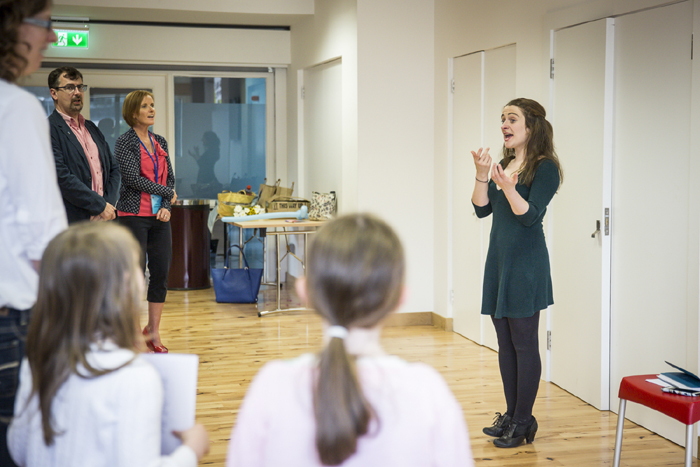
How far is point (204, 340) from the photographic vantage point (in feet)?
16.2

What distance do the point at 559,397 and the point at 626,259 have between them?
86 cm

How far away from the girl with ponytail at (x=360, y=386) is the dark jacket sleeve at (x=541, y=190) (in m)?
1.85

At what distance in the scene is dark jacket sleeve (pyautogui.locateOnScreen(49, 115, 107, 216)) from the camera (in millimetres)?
3250

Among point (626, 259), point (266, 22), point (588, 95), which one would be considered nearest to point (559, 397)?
point (626, 259)

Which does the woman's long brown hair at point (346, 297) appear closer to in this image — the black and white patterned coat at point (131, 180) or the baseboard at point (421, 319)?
the black and white patterned coat at point (131, 180)

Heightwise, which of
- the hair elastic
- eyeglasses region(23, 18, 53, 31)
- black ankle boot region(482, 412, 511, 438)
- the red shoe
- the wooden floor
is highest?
eyeglasses region(23, 18, 53, 31)

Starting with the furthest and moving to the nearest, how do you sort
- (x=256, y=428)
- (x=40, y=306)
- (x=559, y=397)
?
(x=559, y=397) < (x=40, y=306) < (x=256, y=428)

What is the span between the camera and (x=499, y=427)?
308 cm

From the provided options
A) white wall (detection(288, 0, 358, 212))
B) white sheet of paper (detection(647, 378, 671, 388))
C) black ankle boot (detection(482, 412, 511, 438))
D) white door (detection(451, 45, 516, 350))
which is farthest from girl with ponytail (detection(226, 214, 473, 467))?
white wall (detection(288, 0, 358, 212))

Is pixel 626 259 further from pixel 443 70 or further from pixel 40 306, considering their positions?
pixel 40 306

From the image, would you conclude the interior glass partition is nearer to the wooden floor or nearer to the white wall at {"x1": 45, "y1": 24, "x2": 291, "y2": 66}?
the white wall at {"x1": 45, "y1": 24, "x2": 291, "y2": 66}

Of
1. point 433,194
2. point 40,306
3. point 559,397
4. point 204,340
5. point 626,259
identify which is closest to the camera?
point 40,306

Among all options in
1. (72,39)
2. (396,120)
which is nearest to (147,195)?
(396,120)

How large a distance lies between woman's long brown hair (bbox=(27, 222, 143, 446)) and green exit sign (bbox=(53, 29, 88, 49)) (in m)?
6.20
